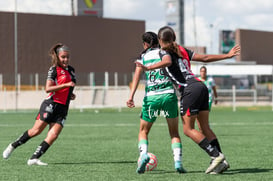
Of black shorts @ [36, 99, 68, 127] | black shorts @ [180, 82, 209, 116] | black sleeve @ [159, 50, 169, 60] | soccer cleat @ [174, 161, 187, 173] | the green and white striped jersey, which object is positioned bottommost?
soccer cleat @ [174, 161, 187, 173]

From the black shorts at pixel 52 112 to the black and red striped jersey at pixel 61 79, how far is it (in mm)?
80

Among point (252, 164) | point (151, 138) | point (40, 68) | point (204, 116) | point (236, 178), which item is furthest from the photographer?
point (40, 68)

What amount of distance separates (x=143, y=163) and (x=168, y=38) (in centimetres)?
177

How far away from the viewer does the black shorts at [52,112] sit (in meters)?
9.74

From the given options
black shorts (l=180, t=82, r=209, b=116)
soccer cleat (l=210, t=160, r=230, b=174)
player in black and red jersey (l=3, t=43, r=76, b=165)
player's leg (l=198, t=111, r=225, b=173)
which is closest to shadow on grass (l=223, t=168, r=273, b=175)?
soccer cleat (l=210, t=160, r=230, b=174)

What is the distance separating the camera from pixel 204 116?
8688 millimetres

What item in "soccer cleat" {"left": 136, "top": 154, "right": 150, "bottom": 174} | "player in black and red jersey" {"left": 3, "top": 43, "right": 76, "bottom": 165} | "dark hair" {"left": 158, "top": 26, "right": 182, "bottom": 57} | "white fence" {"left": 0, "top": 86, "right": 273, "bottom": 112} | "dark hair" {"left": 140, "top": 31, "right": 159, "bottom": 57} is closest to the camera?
"dark hair" {"left": 158, "top": 26, "right": 182, "bottom": 57}

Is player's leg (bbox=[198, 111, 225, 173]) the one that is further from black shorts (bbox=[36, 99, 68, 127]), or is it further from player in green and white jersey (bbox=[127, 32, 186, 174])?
black shorts (bbox=[36, 99, 68, 127])

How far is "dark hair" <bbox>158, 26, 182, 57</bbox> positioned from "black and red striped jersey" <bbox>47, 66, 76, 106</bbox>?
76.8 inches

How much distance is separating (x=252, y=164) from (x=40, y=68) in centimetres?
5404

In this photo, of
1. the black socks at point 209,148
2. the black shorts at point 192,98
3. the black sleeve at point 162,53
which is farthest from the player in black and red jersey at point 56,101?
the black socks at point 209,148

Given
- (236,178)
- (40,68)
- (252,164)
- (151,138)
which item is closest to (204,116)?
(236,178)

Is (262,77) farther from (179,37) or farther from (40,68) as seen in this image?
(40,68)

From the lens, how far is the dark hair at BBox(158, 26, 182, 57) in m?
8.36
